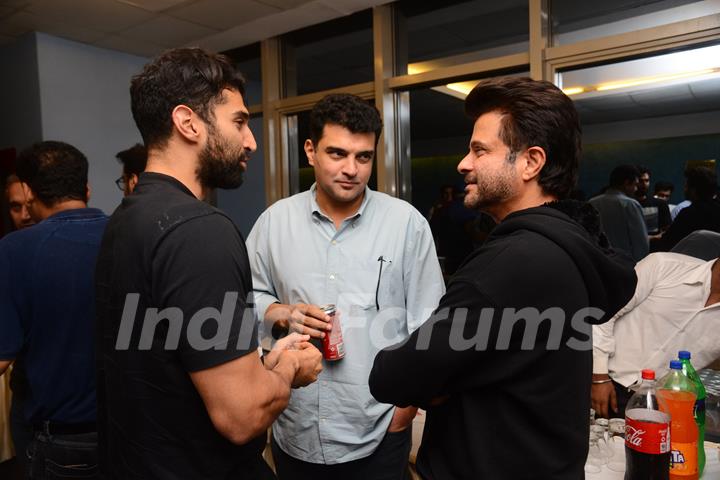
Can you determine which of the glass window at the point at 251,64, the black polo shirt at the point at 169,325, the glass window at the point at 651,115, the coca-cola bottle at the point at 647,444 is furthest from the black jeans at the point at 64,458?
the glass window at the point at 251,64

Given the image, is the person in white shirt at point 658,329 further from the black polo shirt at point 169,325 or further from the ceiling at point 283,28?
the ceiling at point 283,28

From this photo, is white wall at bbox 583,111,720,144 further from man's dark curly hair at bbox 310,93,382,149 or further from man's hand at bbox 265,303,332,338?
man's hand at bbox 265,303,332,338

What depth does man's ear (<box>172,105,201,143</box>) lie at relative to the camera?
1106mm

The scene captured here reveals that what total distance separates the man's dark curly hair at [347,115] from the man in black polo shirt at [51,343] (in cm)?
90

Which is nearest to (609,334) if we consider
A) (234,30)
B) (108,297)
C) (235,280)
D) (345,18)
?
(235,280)

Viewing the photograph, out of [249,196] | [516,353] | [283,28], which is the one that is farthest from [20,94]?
[516,353]

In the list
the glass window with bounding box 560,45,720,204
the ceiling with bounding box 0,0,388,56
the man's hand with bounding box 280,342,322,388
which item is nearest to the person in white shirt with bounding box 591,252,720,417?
the glass window with bounding box 560,45,720,204

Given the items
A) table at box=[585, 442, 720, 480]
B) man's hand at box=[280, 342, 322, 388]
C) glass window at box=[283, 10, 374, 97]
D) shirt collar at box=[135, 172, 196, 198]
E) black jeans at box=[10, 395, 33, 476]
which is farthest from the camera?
glass window at box=[283, 10, 374, 97]

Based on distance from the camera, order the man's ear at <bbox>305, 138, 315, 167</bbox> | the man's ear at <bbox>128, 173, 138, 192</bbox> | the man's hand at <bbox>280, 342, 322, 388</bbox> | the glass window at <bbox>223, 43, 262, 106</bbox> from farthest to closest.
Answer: the glass window at <bbox>223, 43, 262, 106</bbox>, the man's ear at <bbox>128, 173, 138, 192</bbox>, the man's ear at <bbox>305, 138, 315, 167</bbox>, the man's hand at <bbox>280, 342, 322, 388</bbox>

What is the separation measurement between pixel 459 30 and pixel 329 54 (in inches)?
49.6

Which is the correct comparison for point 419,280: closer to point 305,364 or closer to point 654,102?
point 305,364

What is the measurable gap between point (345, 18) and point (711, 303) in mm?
3321

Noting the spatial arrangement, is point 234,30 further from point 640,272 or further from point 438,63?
point 640,272

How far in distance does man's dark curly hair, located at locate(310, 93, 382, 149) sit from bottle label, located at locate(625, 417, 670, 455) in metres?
1.17
